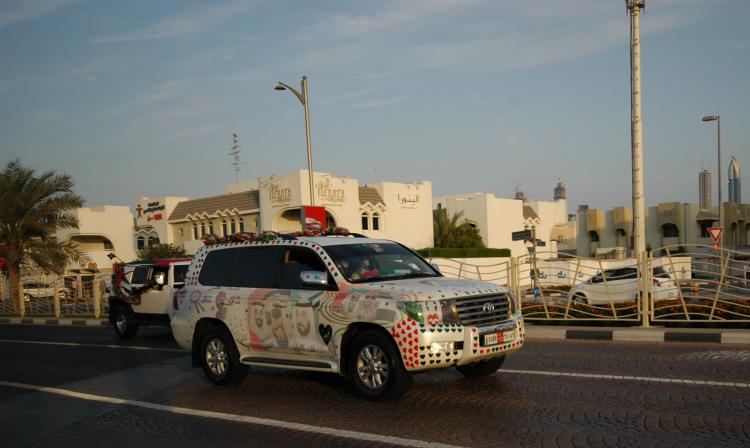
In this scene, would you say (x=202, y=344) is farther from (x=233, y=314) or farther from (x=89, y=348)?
(x=89, y=348)

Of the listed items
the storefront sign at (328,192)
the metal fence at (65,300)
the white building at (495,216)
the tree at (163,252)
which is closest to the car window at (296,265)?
the metal fence at (65,300)

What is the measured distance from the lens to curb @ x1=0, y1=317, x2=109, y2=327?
2302 centimetres

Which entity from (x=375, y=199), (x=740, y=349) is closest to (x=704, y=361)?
(x=740, y=349)

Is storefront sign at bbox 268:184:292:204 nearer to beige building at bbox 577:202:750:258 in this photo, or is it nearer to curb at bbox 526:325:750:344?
beige building at bbox 577:202:750:258

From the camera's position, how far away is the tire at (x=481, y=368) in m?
8.46

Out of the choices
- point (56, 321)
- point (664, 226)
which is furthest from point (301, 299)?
point (664, 226)

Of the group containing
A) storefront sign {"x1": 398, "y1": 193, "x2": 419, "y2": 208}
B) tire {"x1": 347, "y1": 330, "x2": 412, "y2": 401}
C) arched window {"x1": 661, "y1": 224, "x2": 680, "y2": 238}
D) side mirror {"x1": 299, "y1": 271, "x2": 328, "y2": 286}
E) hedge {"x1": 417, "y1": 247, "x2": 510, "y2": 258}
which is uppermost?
storefront sign {"x1": 398, "y1": 193, "x2": 419, "y2": 208}

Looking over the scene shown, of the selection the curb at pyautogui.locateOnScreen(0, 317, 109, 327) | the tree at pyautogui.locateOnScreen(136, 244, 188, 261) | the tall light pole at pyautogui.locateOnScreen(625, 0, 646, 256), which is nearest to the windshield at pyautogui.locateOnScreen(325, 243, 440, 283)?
the tall light pole at pyautogui.locateOnScreen(625, 0, 646, 256)

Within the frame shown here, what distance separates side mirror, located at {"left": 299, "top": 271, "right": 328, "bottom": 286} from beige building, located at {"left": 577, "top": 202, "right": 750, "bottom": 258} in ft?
174

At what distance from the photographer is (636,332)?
39.8 ft

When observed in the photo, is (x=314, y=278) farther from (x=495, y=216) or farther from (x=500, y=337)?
(x=495, y=216)

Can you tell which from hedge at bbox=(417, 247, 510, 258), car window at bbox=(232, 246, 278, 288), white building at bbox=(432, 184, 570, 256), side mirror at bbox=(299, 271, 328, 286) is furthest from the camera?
white building at bbox=(432, 184, 570, 256)

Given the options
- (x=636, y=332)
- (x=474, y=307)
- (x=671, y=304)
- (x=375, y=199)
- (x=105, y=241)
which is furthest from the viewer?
(x=105, y=241)

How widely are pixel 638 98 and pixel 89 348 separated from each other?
51.8ft
